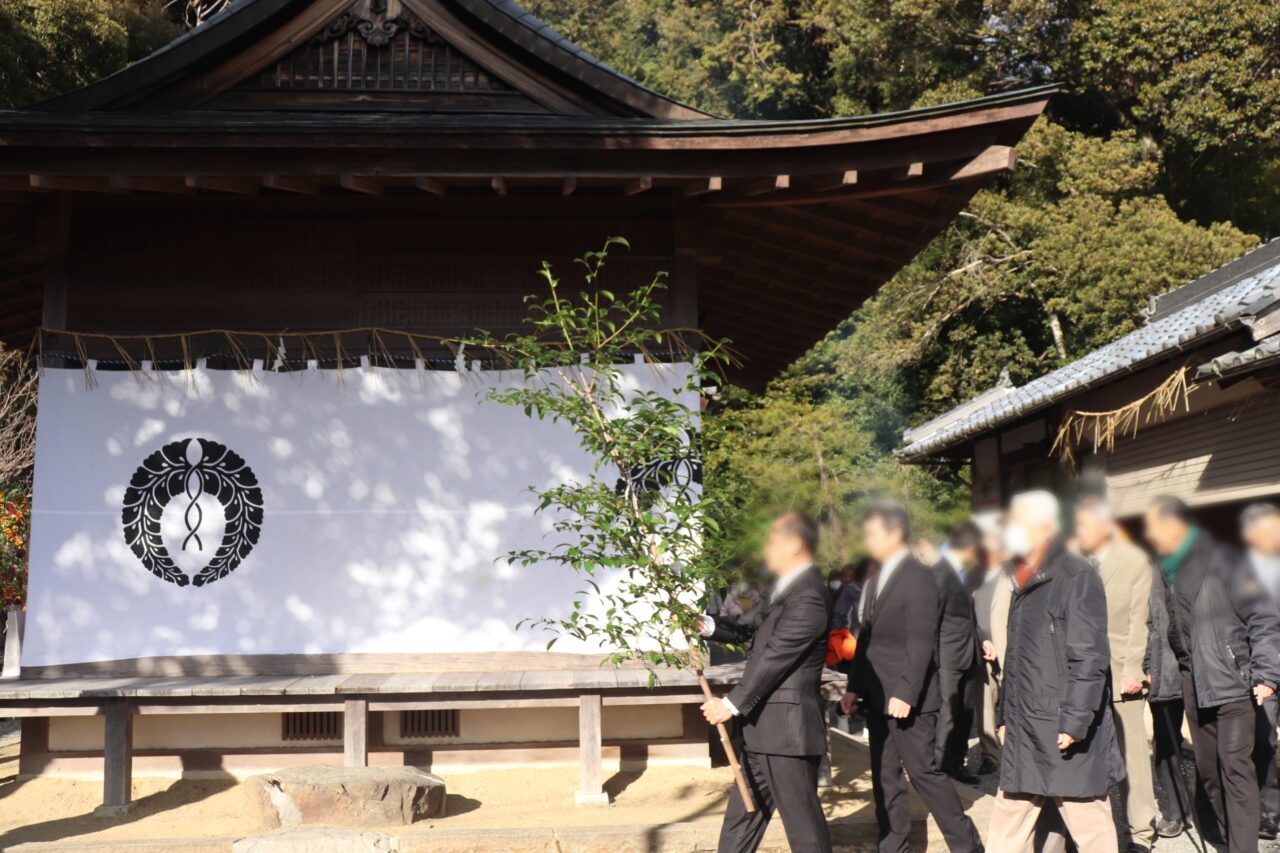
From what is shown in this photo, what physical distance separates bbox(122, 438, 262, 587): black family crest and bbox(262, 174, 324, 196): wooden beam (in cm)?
191

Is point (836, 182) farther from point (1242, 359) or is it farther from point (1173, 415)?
point (1173, 415)

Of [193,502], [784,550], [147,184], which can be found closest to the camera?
[784,550]

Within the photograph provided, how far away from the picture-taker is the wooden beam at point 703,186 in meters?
7.33

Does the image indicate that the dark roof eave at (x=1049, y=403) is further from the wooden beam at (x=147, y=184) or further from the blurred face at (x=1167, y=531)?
the wooden beam at (x=147, y=184)

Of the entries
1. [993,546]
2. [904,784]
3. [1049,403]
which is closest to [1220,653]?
[904,784]

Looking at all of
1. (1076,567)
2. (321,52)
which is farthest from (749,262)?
(1076,567)

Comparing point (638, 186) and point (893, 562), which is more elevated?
point (638, 186)

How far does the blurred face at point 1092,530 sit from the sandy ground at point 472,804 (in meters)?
1.71

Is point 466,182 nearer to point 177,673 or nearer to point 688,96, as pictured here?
point 177,673

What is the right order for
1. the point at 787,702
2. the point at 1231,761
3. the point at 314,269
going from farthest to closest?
1. the point at 314,269
2. the point at 1231,761
3. the point at 787,702

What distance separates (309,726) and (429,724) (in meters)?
0.88

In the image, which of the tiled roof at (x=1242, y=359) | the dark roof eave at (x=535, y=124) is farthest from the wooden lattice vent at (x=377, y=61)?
the tiled roof at (x=1242, y=359)

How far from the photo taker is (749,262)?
10086mm

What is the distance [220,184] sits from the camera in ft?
23.6
